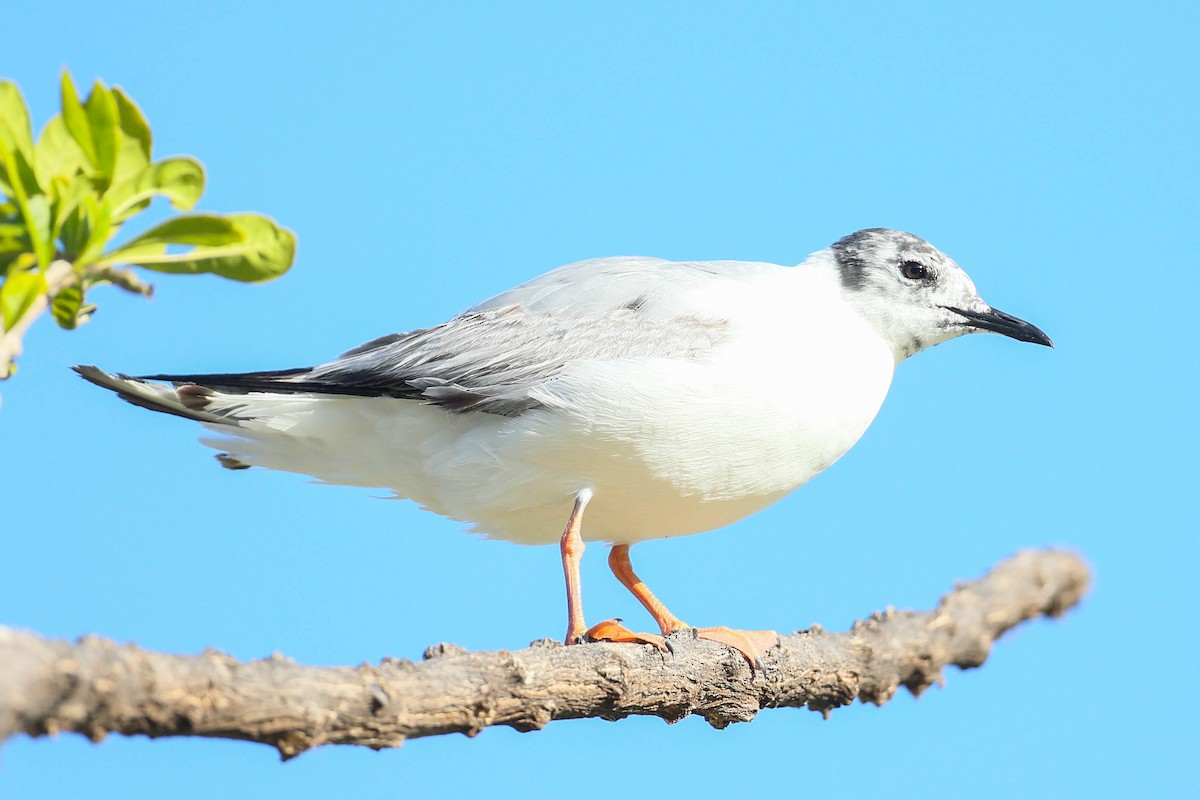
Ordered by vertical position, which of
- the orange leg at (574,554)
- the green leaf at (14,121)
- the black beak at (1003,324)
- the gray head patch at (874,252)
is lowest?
the green leaf at (14,121)

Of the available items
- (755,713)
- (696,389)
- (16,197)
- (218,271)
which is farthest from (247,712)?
(696,389)

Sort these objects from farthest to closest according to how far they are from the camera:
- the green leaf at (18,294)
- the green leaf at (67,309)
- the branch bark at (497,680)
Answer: the branch bark at (497,680) < the green leaf at (67,309) < the green leaf at (18,294)

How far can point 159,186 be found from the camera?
2.98 metres

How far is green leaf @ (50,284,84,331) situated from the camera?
9.66ft

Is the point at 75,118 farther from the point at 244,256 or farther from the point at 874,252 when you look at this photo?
the point at 874,252

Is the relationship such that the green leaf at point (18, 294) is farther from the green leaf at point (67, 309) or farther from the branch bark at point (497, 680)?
the branch bark at point (497, 680)

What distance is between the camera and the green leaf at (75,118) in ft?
9.09

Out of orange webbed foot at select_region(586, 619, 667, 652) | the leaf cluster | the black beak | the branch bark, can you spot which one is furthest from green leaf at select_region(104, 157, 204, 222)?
the black beak

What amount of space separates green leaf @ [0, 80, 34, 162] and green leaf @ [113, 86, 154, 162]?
0.20 meters

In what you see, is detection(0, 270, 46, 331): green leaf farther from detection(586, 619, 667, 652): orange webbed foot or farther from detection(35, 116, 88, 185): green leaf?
detection(586, 619, 667, 652): orange webbed foot

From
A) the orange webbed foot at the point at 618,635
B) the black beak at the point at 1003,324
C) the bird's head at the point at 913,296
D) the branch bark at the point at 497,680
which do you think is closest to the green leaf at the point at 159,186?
the branch bark at the point at 497,680

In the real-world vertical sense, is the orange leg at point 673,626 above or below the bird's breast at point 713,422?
below

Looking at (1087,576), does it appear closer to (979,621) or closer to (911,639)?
(979,621)

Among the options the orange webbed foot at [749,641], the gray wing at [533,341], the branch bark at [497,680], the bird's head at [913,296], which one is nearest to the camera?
the branch bark at [497,680]
